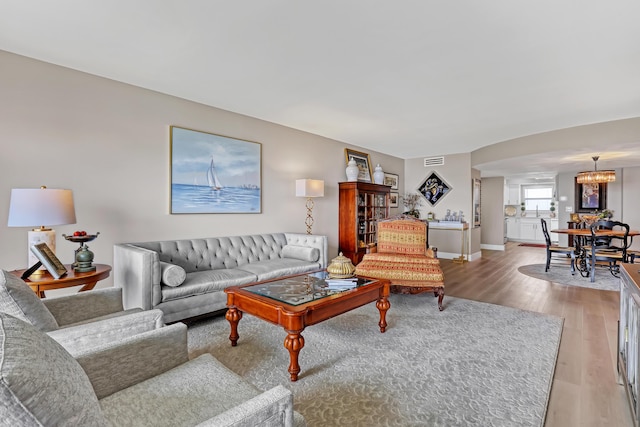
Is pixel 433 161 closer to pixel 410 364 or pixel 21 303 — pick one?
pixel 410 364

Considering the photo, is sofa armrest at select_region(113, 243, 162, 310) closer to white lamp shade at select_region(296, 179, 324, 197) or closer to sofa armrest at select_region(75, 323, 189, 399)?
sofa armrest at select_region(75, 323, 189, 399)

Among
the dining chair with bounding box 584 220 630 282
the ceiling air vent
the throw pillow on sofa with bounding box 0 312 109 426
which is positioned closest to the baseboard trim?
the dining chair with bounding box 584 220 630 282

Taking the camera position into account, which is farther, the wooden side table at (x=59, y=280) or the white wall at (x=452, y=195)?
the white wall at (x=452, y=195)

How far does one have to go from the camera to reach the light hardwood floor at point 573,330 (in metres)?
1.82

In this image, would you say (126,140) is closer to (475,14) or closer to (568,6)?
(475,14)

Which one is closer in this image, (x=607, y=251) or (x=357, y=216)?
(x=607, y=251)

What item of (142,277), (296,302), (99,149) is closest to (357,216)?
(296,302)

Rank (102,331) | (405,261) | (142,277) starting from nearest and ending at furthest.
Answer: (102,331)
(142,277)
(405,261)

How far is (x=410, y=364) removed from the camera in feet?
7.52

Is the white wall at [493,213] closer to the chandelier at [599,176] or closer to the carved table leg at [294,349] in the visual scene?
the chandelier at [599,176]

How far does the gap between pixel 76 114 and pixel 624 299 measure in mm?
4625

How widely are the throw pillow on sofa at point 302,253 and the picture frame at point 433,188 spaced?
442 cm

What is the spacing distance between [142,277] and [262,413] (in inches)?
89.9

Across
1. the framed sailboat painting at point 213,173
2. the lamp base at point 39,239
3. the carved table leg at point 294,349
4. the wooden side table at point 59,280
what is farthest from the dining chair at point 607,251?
the lamp base at point 39,239
